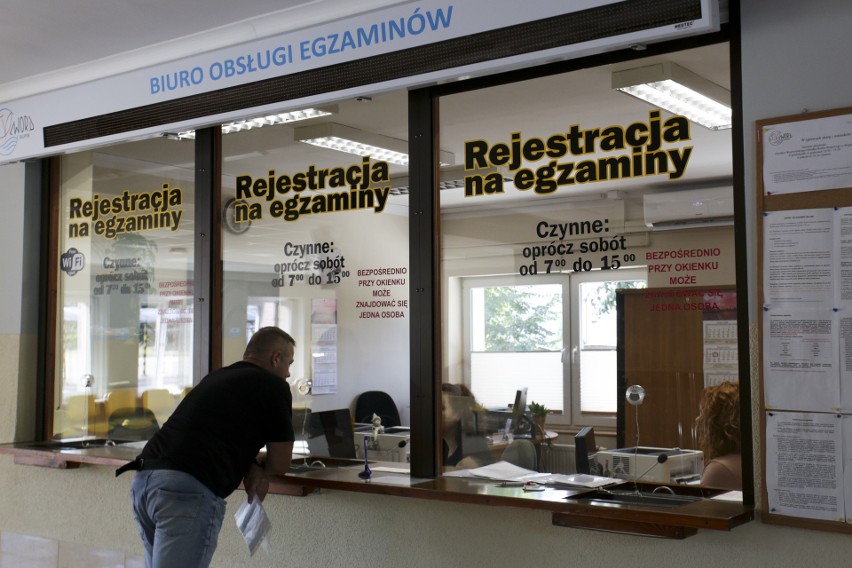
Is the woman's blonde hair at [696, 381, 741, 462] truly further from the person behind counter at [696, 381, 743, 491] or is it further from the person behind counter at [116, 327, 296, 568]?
the person behind counter at [116, 327, 296, 568]

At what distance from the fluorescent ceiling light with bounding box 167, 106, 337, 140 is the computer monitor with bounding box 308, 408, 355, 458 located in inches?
53.5

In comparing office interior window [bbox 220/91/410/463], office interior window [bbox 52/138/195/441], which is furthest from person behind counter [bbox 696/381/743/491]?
office interior window [bbox 52/138/195/441]

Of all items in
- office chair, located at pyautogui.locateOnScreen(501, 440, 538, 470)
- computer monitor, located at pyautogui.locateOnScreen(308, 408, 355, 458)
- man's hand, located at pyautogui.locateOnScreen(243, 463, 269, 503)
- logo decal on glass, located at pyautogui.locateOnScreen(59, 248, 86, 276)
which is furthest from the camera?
logo decal on glass, located at pyautogui.locateOnScreen(59, 248, 86, 276)

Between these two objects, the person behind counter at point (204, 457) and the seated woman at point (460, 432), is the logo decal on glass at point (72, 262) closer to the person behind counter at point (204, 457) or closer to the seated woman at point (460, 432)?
the person behind counter at point (204, 457)

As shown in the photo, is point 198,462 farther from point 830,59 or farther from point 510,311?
point 830,59

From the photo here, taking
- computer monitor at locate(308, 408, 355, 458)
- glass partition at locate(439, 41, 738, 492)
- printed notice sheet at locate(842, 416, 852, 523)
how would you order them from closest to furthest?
printed notice sheet at locate(842, 416, 852, 523) < glass partition at locate(439, 41, 738, 492) < computer monitor at locate(308, 408, 355, 458)

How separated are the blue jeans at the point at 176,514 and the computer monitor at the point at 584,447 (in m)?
1.36

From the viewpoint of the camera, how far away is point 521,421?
354cm

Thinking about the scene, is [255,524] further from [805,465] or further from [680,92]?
[680,92]

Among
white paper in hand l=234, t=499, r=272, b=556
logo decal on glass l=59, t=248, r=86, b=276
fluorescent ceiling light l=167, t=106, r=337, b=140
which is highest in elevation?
fluorescent ceiling light l=167, t=106, r=337, b=140

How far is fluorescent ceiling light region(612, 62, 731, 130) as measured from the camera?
9.93 ft

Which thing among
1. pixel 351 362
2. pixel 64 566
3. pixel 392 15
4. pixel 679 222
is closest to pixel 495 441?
pixel 351 362

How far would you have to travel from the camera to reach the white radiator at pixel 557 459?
11.1 feet

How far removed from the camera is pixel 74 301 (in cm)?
491
